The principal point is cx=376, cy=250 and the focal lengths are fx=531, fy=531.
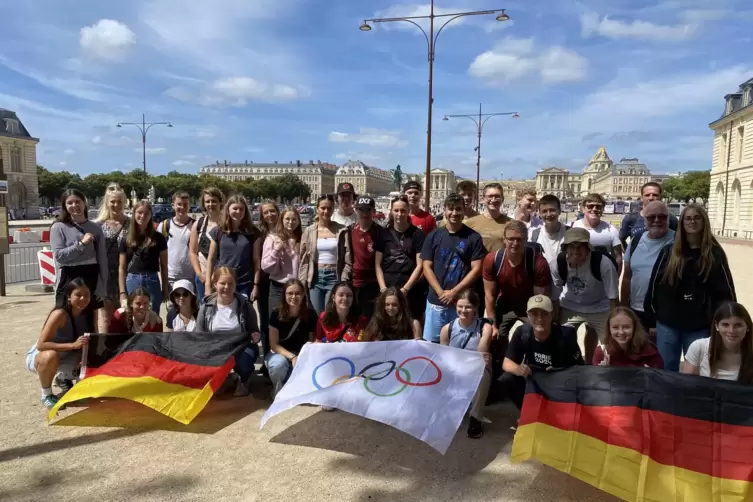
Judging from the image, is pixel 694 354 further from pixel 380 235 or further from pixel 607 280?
pixel 380 235

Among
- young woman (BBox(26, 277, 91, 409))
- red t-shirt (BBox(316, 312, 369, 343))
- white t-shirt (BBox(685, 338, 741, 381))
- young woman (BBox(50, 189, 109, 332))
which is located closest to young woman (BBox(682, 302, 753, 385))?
white t-shirt (BBox(685, 338, 741, 381))

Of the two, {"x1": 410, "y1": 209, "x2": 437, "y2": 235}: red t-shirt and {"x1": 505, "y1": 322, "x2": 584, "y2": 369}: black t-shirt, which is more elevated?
{"x1": 410, "y1": 209, "x2": 437, "y2": 235}: red t-shirt

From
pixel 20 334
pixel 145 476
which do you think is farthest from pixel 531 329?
pixel 20 334

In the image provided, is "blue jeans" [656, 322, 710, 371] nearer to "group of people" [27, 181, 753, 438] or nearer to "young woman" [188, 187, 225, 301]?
"group of people" [27, 181, 753, 438]

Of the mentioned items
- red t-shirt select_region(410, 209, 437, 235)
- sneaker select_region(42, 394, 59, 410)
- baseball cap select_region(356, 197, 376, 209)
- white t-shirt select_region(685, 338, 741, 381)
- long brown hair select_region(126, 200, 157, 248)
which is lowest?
sneaker select_region(42, 394, 59, 410)

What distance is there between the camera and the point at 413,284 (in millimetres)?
5496

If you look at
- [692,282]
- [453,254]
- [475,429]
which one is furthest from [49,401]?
[692,282]

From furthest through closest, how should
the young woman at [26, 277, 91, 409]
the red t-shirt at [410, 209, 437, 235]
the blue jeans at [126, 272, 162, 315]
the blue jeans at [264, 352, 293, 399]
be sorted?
the red t-shirt at [410, 209, 437, 235] < the blue jeans at [126, 272, 162, 315] < the blue jeans at [264, 352, 293, 399] < the young woman at [26, 277, 91, 409]

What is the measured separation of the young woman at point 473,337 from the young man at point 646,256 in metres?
1.40

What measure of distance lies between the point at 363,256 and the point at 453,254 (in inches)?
37.8

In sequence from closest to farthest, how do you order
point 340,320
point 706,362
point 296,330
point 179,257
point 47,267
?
point 706,362, point 340,320, point 296,330, point 179,257, point 47,267

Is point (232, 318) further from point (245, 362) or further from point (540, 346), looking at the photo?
point (540, 346)

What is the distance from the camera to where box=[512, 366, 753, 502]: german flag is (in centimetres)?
321

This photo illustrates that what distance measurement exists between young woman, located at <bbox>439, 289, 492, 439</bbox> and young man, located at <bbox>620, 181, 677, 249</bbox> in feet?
6.26
